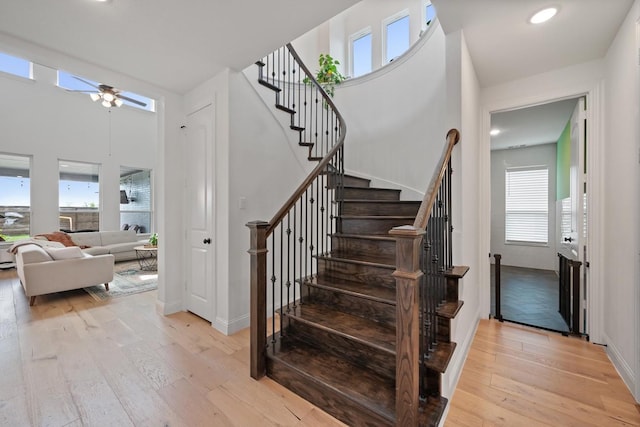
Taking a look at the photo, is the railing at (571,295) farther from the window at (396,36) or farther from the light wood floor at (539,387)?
the window at (396,36)

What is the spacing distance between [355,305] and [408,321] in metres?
0.87

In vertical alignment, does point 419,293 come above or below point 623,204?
below

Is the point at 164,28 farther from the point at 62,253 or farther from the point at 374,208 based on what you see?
the point at 62,253

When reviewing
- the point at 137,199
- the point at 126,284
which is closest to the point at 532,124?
the point at 126,284

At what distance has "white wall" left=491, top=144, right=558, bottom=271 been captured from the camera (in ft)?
18.1

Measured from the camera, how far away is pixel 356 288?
218 cm

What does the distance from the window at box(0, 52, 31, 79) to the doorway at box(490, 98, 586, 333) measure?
898 centimetres

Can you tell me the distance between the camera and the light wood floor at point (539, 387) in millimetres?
1598

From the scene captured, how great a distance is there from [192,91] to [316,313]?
2837 millimetres

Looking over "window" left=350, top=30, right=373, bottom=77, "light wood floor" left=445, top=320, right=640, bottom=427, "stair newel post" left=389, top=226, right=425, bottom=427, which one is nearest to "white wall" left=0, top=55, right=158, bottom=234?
"window" left=350, top=30, right=373, bottom=77

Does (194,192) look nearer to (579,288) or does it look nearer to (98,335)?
(98,335)

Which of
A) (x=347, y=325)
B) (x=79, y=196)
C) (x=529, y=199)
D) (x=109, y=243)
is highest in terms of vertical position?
(x=79, y=196)

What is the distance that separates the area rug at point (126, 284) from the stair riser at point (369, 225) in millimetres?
3214

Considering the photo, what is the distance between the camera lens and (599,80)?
8.12 ft
